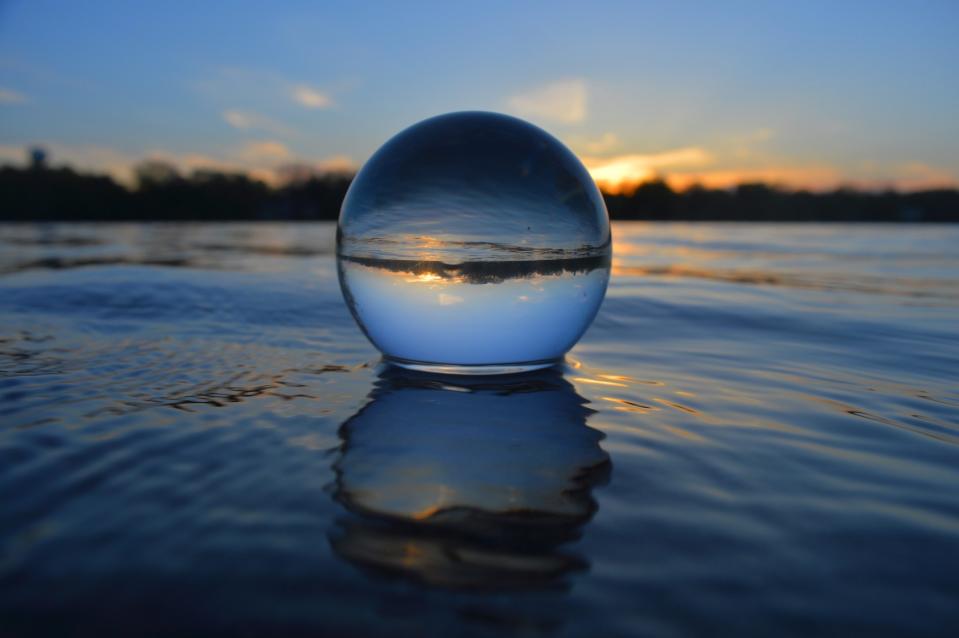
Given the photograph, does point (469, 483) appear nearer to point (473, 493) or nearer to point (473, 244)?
point (473, 493)

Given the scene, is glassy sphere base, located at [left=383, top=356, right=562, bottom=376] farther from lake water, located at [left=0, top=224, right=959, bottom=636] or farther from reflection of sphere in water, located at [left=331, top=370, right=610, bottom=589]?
reflection of sphere in water, located at [left=331, top=370, right=610, bottom=589]

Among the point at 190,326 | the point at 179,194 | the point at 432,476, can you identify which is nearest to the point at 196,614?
the point at 432,476

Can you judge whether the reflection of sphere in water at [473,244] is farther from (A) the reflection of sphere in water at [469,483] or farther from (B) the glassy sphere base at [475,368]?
(A) the reflection of sphere in water at [469,483]

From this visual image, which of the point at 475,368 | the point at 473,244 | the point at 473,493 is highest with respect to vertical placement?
the point at 473,244

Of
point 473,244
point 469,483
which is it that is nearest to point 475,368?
point 473,244

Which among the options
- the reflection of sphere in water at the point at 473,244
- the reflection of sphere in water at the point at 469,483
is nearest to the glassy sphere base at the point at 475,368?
the reflection of sphere in water at the point at 473,244

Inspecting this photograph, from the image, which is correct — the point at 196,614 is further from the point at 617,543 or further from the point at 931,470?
the point at 931,470

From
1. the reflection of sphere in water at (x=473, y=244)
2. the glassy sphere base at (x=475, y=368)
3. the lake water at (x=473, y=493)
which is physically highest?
the reflection of sphere in water at (x=473, y=244)
